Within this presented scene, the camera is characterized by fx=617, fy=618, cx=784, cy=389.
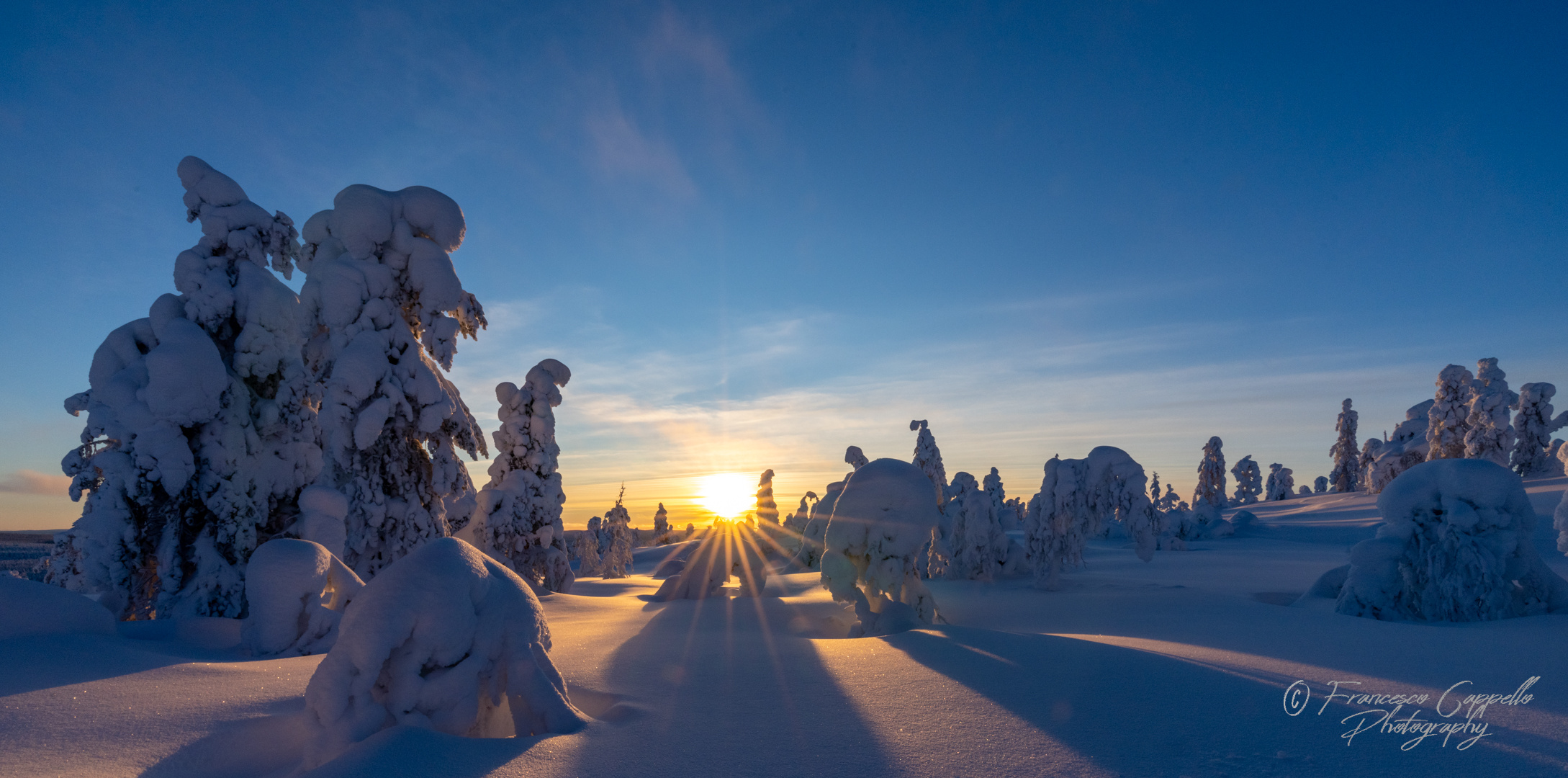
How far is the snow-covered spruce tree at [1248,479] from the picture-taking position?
65.9 metres

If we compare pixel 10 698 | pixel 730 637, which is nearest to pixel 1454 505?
pixel 730 637

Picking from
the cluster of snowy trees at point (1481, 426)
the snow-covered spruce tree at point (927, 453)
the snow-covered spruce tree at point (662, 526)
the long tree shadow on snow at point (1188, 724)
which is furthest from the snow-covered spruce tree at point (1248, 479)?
the long tree shadow on snow at point (1188, 724)

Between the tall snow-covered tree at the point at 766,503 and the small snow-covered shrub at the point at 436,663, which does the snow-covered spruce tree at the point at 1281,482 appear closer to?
the tall snow-covered tree at the point at 766,503

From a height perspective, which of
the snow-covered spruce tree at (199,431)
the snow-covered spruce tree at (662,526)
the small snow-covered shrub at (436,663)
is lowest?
the snow-covered spruce tree at (662,526)

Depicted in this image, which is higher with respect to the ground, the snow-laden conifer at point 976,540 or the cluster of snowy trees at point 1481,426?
the cluster of snowy trees at point 1481,426

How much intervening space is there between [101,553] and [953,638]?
14.5 m

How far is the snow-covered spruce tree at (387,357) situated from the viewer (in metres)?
13.0

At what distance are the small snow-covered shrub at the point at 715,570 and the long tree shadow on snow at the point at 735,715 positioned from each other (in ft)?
26.4

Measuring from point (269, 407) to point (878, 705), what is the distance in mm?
13791

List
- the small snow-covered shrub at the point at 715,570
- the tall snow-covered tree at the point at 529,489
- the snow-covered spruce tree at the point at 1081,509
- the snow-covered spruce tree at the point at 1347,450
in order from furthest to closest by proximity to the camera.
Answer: the snow-covered spruce tree at the point at 1347,450, the tall snow-covered tree at the point at 529,489, the small snow-covered shrub at the point at 715,570, the snow-covered spruce tree at the point at 1081,509

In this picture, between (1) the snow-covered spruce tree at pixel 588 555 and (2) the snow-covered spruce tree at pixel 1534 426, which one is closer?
(2) the snow-covered spruce tree at pixel 1534 426

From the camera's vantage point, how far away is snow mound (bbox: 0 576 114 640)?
6.25 metres

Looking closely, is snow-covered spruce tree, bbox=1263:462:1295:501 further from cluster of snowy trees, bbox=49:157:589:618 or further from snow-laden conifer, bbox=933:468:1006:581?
cluster of snowy trees, bbox=49:157:589:618

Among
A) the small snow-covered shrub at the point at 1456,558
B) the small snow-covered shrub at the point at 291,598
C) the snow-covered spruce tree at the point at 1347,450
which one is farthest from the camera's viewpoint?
the snow-covered spruce tree at the point at 1347,450
